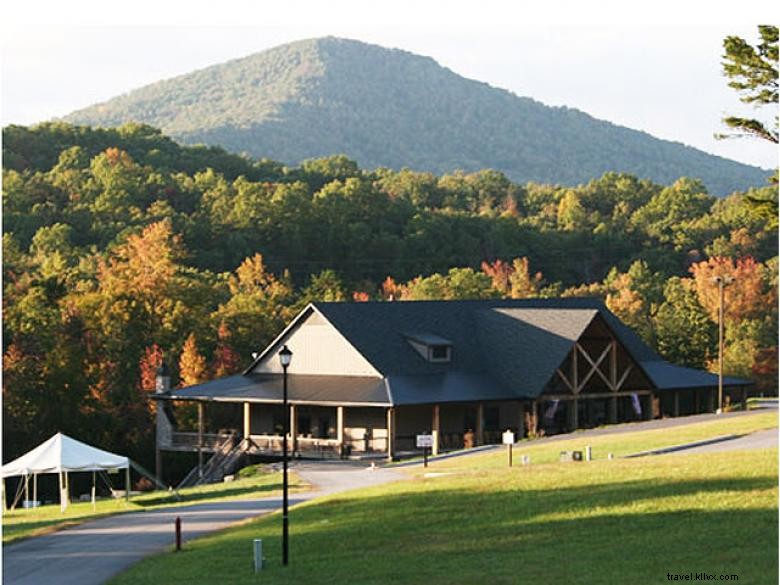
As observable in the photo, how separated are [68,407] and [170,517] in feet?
106

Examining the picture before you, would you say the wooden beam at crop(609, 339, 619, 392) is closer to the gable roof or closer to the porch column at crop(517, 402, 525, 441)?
the gable roof

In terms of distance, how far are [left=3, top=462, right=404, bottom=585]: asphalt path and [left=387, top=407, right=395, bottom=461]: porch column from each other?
8.19 meters

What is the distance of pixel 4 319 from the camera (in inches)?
2972

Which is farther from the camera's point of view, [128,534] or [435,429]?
[435,429]

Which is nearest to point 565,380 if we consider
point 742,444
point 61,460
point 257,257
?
point 742,444

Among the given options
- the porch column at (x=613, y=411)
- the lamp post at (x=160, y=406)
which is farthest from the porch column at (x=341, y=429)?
the porch column at (x=613, y=411)

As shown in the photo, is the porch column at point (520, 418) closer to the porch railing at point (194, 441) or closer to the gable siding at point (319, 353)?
the gable siding at point (319, 353)

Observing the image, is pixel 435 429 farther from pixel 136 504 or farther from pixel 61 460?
pixel 61 460

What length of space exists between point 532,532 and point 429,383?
33092 mm

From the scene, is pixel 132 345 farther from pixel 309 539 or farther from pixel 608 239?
pixel 608 239

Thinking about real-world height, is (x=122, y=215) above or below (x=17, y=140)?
below

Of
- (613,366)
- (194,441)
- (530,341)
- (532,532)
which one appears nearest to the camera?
(532,532)

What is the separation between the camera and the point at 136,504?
47000 millimetres

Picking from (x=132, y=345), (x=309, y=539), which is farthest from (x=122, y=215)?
(x=309, y=539)
